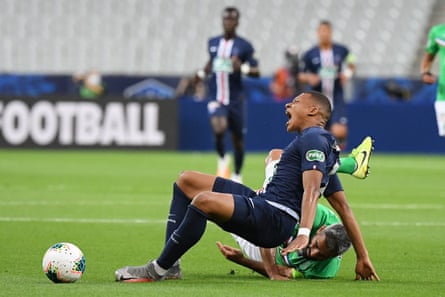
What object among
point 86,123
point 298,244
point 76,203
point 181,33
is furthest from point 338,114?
point 298,244

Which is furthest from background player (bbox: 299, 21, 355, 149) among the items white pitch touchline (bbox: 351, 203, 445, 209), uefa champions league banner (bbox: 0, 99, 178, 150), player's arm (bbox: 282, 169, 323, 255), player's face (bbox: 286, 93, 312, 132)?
player's arm (bbox: 282, 169, 323, 255)

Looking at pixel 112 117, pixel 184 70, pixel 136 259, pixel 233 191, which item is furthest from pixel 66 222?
pixel 184 70

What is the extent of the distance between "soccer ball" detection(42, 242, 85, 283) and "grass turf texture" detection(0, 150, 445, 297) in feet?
0.30

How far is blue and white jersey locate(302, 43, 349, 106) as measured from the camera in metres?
20.4

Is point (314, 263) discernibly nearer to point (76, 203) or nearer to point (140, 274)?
point (140, 274)

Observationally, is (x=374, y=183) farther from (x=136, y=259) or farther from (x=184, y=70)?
(x=184, y=70)

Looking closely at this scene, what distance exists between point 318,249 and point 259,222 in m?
0.69

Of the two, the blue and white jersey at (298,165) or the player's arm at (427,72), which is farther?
the player's arm at (427,72)

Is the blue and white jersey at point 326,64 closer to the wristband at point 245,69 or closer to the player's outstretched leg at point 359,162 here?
the wristband at point 245,69

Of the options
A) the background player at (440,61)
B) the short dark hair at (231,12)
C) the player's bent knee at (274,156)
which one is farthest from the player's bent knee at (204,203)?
the short dark hair at (231,12)

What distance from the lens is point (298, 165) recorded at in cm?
748

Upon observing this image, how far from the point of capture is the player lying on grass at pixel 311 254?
784 centimetres

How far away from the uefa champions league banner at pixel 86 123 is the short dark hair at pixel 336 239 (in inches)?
748

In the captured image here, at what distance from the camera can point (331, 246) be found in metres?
7.84
